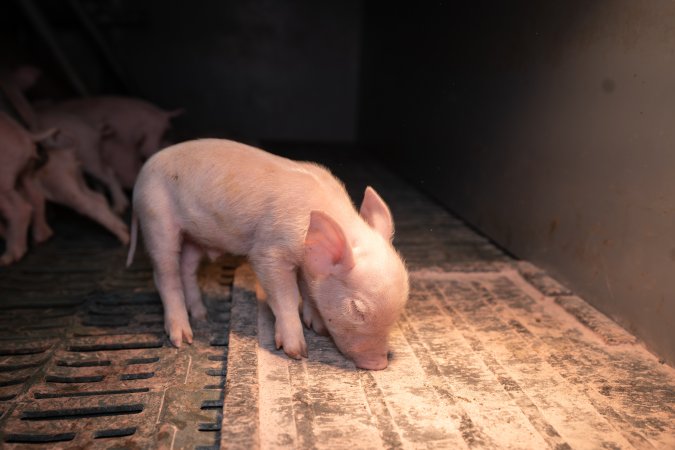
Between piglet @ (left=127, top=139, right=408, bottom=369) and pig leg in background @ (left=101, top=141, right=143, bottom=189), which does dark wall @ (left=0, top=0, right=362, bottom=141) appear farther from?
piglet @ (left=127, top=139, right=408, bottom=369)

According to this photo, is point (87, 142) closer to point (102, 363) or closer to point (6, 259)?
point (6, 259)

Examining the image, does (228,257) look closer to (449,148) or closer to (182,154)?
(182,154)

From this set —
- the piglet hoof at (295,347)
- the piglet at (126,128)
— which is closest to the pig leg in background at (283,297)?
the piglet hoof at (295,347)

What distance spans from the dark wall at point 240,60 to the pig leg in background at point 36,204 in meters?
4.40

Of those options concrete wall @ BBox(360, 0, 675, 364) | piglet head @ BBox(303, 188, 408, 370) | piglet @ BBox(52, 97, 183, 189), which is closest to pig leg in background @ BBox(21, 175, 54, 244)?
piglet @ BBox(52, 97, 183, 189)

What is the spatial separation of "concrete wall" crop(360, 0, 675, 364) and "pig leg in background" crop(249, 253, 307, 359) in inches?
75.4

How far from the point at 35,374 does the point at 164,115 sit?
4450mm

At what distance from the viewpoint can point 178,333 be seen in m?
3.61

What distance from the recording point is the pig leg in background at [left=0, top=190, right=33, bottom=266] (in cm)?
510

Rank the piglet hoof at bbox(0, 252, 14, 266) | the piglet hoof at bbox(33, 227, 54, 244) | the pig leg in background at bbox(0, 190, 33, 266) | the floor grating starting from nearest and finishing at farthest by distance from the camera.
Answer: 1. the floor grating
2. the piglet hoof at bbox(0, 252, 14, 266)
3. the pig leg in background at bbox(0, 190, 33, 266)
4. the piglet hoof at bbox(33, 227, 54, 244)

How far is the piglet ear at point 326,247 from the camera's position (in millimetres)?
2994

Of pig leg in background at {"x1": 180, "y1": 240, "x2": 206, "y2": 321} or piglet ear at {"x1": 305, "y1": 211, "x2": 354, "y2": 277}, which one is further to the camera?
pig leg in background at {"x1": 180, "y1": 240, "x2": 206, "y2": 321}

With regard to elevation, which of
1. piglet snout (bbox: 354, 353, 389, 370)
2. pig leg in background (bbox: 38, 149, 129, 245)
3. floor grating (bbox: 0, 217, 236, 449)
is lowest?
floor grating (bbox: 0, 217, 236, 449)

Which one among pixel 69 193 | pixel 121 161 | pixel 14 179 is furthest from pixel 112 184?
pixel 14 179
